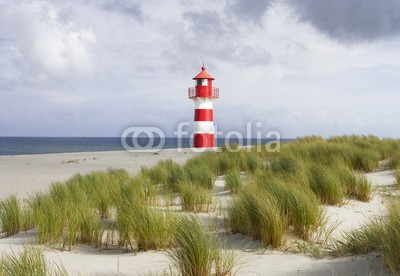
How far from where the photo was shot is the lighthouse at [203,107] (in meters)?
22.8

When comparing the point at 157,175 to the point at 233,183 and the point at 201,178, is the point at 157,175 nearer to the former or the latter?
the point at 201,178

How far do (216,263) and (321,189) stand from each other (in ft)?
10.9

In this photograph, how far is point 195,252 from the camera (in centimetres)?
312

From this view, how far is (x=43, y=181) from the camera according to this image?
11.4m

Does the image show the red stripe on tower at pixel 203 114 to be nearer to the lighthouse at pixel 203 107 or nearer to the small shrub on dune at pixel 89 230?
the lighthouse at pixel 203 107

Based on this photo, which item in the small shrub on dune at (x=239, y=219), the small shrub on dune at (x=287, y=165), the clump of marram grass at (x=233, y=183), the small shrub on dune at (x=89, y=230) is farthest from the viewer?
the small shrub on dune at (x=287, y=165)

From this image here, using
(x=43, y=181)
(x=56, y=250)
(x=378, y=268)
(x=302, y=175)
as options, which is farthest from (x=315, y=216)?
(x=43, y=181)

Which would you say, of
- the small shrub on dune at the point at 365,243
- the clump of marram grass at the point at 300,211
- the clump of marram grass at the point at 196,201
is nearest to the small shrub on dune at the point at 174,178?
the clump of marram grass at the point at 196,201

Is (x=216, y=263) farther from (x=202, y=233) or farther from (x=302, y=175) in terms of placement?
(x=302, y=175)

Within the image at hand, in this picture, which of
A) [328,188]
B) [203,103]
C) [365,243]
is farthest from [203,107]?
[365,243]

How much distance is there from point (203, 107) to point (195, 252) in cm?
1989

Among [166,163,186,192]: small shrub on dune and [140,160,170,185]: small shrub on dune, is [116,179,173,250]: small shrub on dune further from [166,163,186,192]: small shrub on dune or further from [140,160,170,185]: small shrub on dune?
[140,160,170,185]: small shrub on dune

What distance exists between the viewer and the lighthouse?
74.7ft

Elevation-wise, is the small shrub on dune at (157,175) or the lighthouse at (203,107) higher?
the lighthouse at (203,107)
